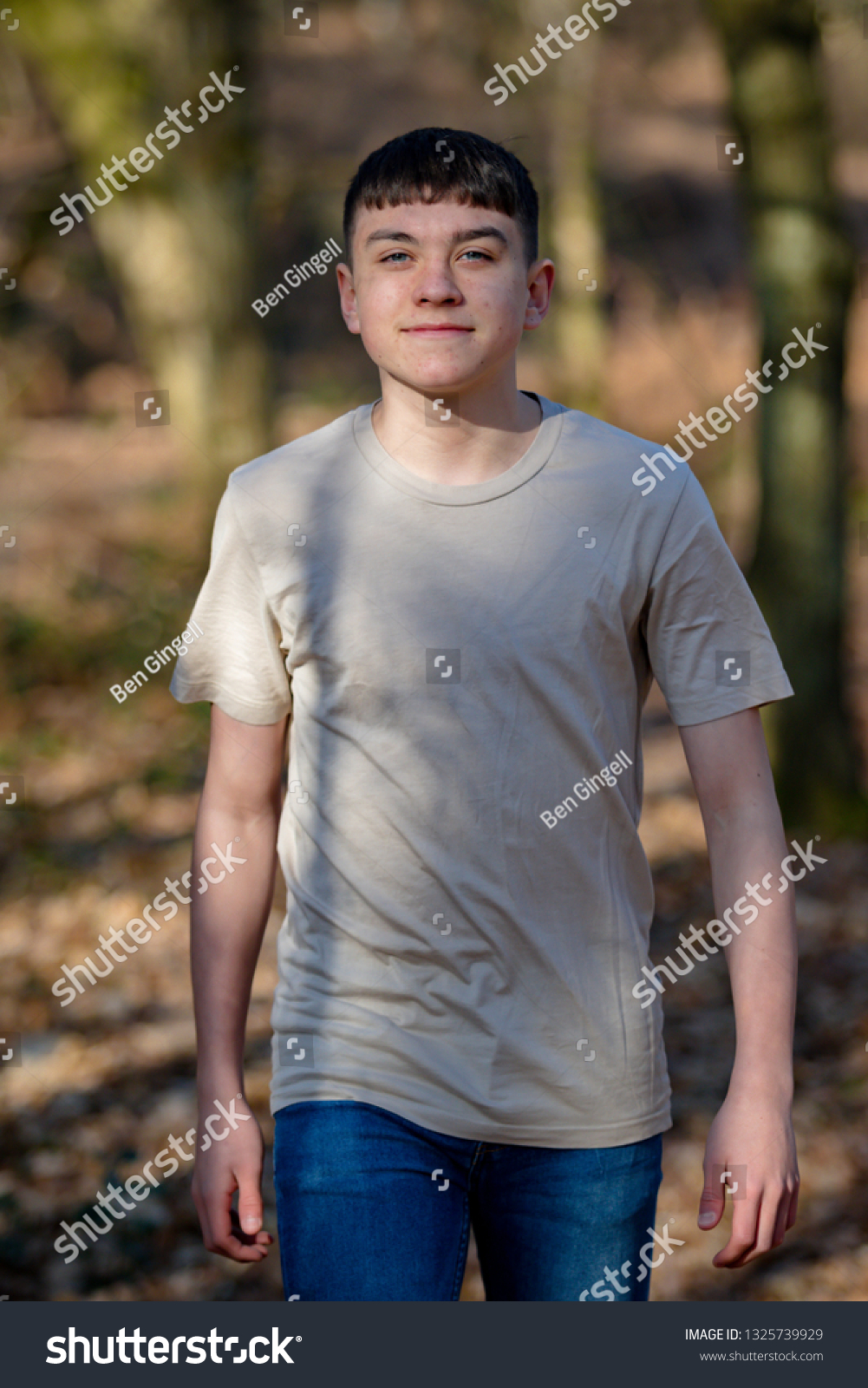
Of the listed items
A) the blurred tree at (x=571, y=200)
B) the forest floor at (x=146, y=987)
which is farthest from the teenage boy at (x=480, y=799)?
the blurred tree at (x=571, y=200)

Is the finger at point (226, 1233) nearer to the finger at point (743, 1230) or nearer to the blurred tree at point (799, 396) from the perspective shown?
the finger at point (743, 1230)

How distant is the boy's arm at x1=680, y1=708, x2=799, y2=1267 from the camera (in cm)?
177

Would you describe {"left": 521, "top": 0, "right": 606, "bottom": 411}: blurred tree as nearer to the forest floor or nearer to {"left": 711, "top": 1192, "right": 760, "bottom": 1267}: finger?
the forest floor

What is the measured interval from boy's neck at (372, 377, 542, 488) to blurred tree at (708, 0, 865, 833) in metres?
4.17

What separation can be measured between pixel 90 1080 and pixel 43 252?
6.59m

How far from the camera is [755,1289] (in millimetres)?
3805

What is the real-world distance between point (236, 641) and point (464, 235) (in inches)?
26.2

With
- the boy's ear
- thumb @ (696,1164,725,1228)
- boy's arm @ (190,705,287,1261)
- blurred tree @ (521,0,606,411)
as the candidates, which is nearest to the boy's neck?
the boy's ear

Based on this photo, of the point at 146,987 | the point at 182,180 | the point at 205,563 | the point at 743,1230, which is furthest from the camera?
the point at 205,563

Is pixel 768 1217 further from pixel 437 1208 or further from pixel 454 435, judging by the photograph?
pixel 454 435

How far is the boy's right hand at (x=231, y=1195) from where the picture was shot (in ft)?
6.36

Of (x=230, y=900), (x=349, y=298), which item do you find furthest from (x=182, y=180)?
(x=230, y=900)

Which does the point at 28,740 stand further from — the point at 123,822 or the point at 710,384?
the point at 710,384

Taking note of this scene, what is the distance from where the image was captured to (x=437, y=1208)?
6.10ft
